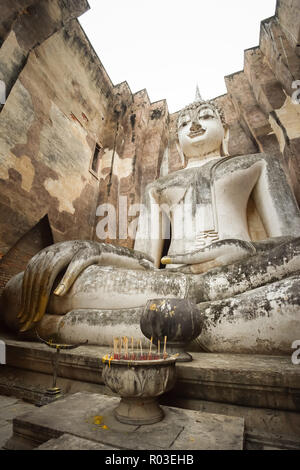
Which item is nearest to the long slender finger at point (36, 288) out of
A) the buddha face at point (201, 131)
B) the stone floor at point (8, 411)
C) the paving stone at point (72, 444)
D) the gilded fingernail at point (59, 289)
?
the gilded fingernail at point (59, 289)

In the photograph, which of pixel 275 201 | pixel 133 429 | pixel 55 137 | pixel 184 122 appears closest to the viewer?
pixel 133 429

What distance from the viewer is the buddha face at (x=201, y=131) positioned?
3.13 metres

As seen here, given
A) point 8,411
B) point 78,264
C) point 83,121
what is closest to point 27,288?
point 78,264

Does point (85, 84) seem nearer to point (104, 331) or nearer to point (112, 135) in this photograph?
point (112, 135)

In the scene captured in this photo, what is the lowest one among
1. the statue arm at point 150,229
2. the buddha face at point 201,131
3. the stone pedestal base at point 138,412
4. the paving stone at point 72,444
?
the paving stone at point 72,444

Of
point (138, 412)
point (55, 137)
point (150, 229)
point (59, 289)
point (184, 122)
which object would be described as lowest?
point (138, 412)

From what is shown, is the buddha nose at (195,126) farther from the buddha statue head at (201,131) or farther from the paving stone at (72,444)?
the paving stone at (72,444)

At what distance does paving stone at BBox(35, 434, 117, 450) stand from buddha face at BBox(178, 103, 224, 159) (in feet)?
10.3

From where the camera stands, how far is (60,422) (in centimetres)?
77

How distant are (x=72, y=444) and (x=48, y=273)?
4.33 feet

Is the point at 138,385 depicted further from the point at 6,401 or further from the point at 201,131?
the point at 201,131

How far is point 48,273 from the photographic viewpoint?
5.95 feet

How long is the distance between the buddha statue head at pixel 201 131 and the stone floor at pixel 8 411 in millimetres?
3032

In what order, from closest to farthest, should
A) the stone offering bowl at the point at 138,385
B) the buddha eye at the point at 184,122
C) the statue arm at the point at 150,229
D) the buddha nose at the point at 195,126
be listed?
1. the stone offering bowl at the point at 138,385
2. the statue arm at the point at 150,229
3. the buddha nose at the point at 195,126
4. the buddha eye at the point at 184,122
